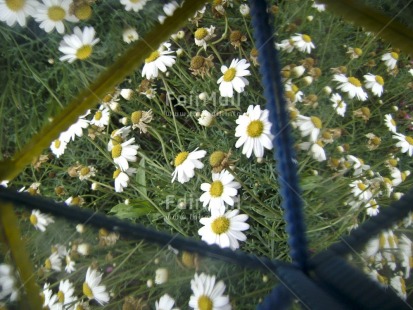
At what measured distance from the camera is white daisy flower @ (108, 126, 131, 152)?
334 mm

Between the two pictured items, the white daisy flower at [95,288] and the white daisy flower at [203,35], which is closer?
the white daisy flower at [95,288]

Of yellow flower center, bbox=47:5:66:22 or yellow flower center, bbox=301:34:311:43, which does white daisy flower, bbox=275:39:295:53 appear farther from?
yellow flower center, bbox=47:5:66:22

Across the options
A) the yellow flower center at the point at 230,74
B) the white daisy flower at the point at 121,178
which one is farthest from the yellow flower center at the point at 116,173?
the yellow flower center at the point at 230,74

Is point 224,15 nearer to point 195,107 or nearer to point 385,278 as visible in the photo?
point 195,107

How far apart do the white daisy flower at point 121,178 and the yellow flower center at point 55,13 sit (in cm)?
13

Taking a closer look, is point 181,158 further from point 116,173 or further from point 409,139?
point 409,139

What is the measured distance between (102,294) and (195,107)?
0.62 feet

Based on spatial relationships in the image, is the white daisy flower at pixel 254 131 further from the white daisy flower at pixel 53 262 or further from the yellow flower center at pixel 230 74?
the white daisy flower at pixel 53 262

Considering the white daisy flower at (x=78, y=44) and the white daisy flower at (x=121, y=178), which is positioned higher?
the white daisy flower at (x=78, y=44)

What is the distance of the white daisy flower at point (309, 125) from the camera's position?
246mm

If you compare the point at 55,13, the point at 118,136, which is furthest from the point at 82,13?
the point at 118,136

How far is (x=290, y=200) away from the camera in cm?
24

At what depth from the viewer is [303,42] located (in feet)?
0.89

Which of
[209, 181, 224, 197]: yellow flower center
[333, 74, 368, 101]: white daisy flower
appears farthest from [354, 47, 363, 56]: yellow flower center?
[209, 181, 224, 197]: yellow flower center
